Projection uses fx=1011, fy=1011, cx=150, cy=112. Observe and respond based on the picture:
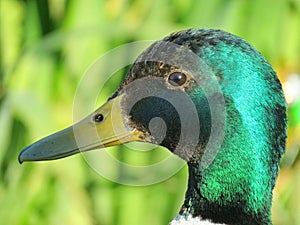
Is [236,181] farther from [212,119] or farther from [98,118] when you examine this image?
[98,118]

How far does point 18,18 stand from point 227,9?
2.05 feet

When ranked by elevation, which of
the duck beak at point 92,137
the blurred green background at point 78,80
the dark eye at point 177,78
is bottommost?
the blurred green background at point 78,80

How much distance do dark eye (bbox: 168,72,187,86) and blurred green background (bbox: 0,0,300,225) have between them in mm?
828

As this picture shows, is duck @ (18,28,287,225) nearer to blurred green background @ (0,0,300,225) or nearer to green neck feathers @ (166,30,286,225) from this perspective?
green neck feathers @ (166,30,286,225)

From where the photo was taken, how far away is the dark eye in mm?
1638

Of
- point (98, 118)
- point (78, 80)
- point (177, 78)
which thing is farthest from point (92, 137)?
point (78, 80)

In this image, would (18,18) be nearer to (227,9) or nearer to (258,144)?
(227,9)

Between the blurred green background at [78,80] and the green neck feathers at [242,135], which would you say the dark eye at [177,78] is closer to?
the green neck feathers at [242,135]

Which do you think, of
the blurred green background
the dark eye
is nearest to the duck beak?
the dark eye

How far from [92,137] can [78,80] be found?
976 mm

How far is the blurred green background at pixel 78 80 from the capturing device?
8.20 ft

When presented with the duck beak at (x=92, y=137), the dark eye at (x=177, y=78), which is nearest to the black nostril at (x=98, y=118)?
the duck beak at (x=92, y=137)

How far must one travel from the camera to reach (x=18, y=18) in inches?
110

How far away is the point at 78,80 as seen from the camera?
265cm
